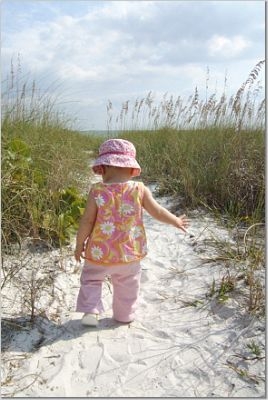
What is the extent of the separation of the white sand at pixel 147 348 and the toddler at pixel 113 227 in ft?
0.51

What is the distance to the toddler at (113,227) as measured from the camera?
1.94 meters

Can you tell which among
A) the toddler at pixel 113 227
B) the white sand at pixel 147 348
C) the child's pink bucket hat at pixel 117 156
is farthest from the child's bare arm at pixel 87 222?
the white sand at pixel 147 348

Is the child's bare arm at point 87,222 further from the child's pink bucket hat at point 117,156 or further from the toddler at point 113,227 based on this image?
the child's pink bucket hat at point 117,156

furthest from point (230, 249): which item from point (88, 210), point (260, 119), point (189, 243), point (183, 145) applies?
point (183, 145)

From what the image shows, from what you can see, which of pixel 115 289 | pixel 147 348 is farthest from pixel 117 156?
pixel 147 348

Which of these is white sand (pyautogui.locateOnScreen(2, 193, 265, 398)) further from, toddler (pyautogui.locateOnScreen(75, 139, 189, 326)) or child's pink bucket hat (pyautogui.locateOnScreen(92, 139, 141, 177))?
child's pink bucket hat (pyautogui.locateOnScreen(92, 139, 141, 177))

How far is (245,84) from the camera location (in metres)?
3.90

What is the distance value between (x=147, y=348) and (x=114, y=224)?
602 mm

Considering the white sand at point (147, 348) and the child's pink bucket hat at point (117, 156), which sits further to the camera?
the child's pink bucket hat at point (117, 156)

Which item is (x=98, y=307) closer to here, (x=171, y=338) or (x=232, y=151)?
(x=171, y=338)

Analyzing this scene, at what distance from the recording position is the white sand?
61.9 inches

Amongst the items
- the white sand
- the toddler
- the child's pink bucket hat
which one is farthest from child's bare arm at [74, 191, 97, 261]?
the white sand

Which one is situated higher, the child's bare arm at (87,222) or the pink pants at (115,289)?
the child's bare arm at (87,222)

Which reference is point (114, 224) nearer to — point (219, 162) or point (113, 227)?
point (113, 227)
